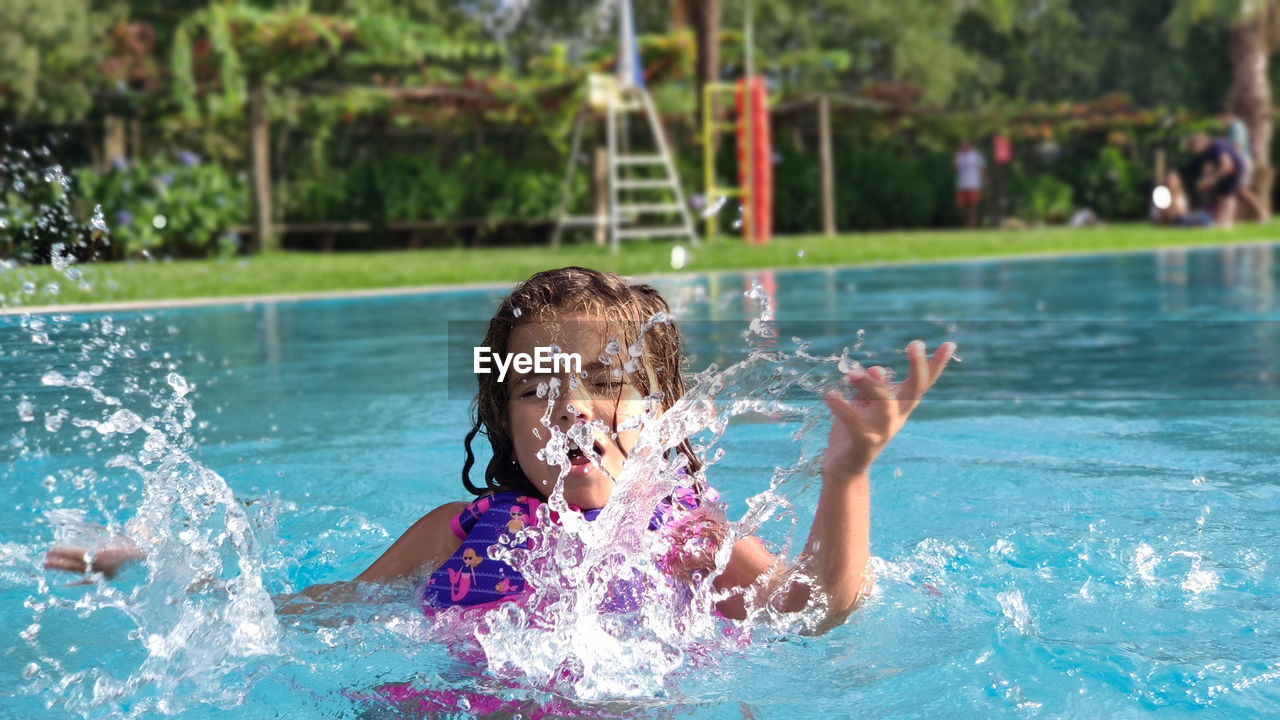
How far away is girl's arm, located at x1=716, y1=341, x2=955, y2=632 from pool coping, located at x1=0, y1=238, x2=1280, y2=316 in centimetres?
433

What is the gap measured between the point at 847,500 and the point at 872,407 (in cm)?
21

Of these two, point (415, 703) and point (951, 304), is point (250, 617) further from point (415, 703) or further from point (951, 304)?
point (951, 304)

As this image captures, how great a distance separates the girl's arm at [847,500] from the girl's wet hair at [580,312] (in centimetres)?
36

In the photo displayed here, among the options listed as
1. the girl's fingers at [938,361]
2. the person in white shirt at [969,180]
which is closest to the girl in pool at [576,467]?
the girl's fingers at [938,361]

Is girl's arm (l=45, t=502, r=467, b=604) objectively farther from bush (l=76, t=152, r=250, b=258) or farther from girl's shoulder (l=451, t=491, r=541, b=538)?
bush (l=76, t=152, r=250, b=258)

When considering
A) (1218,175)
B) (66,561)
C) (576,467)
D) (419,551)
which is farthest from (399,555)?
(1218,175)

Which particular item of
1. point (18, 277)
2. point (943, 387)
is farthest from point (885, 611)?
point (18, 277)

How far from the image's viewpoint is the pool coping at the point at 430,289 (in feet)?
26.0

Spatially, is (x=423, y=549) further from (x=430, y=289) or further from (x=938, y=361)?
(x=430, y=289)

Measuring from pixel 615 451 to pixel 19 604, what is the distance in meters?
1.51

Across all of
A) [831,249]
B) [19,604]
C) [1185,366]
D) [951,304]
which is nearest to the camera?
[19,604]

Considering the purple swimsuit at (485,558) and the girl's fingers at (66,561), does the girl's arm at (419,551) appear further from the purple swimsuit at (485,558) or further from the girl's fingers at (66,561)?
the girl's fingers at (66,561)

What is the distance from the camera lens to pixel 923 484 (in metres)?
4.00

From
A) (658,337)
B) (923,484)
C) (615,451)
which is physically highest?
(658,337)
